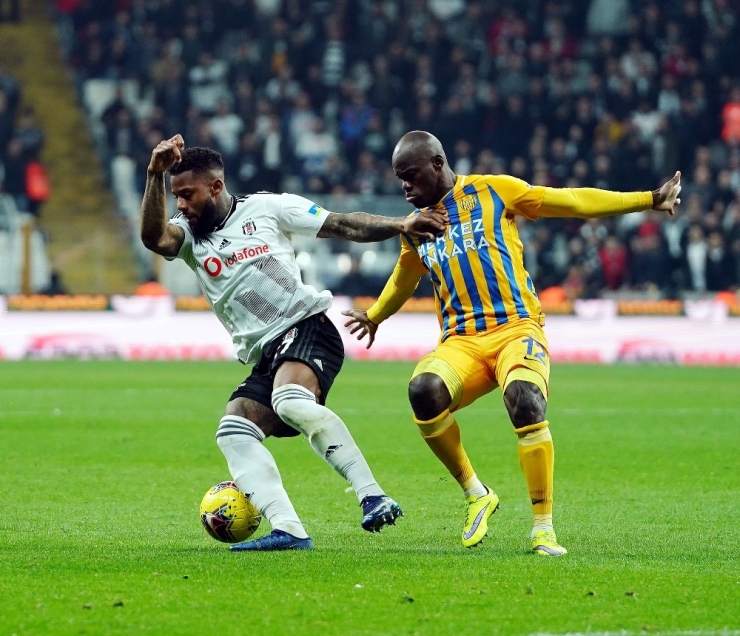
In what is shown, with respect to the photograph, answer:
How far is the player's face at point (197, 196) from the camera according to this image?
663cm

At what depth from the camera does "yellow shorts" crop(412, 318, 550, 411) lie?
6.52 meters

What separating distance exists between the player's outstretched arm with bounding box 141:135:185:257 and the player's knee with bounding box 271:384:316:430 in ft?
2.92

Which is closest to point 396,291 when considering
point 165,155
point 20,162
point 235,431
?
point 235,431

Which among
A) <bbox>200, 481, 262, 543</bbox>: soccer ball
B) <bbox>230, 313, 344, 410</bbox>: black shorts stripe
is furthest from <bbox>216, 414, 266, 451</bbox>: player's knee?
<bbox>200, 481, 262, 543</bbox>: soccer ball

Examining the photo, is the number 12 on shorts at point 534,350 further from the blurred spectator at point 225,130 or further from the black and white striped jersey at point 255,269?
the blurred spectator at point 225,130

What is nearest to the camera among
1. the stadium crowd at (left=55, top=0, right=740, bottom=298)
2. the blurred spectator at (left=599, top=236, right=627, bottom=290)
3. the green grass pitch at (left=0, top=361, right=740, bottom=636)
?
the green grass pitch at (left=0, top=361, right=740, bottom=636)

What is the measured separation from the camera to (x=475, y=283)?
6.79 m

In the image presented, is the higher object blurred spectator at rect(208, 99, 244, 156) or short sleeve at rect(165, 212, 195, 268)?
short sleeve at rect(165, 212, 195, 268)

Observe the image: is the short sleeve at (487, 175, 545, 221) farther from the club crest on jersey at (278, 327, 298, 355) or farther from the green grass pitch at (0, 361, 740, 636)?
the green grass pitch at (0, 361, 740, 636)

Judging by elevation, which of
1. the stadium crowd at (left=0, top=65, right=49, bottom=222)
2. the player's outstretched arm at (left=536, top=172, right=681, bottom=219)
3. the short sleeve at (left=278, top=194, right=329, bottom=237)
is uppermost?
the player's outstretched arm at (left=536, top=172, right=681, bottom=219)

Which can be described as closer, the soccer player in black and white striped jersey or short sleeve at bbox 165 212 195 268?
the soccer player in black and white striped jersey

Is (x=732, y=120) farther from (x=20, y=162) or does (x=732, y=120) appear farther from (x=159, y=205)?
(x=159, y=205)

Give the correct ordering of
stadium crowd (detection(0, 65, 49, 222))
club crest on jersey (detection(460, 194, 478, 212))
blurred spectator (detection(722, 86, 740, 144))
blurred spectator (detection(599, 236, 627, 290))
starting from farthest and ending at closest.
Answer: blurred spectator (detection(722, 86, 740, 144))
stadium crowd (detection(0, 65, 49, 222))
blurred spectator (detection(599, 236, 627, 290))
club crest on jersey (detection(460, 194, 478, 212))

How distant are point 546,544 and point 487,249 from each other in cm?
148
